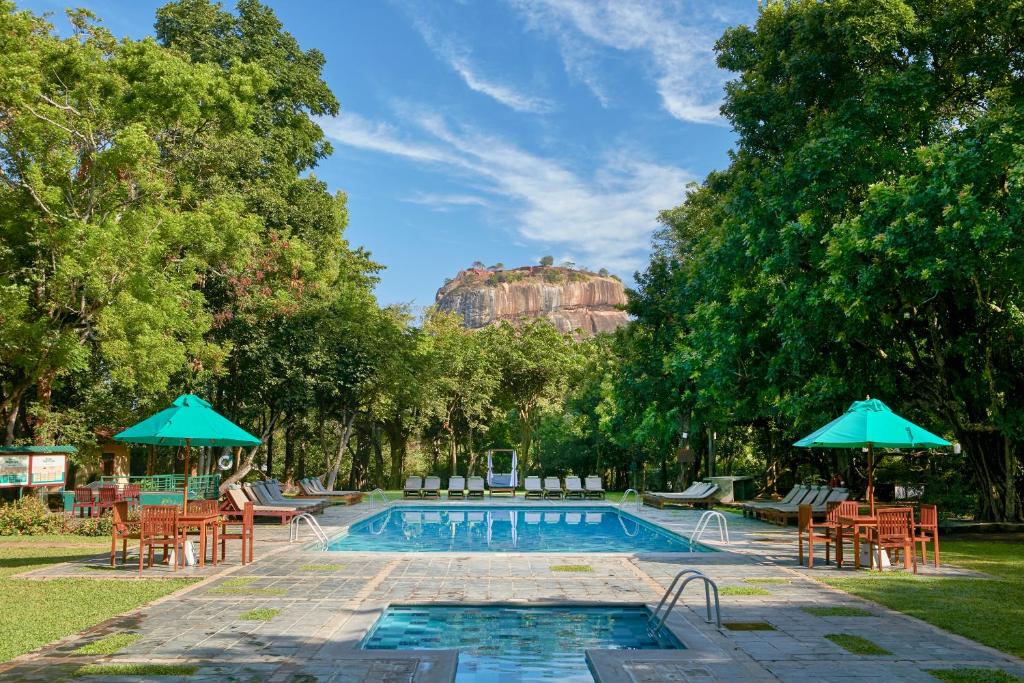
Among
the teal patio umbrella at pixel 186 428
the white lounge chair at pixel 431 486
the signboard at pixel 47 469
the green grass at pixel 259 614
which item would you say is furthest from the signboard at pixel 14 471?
the white lounge chair at pixel 431 486

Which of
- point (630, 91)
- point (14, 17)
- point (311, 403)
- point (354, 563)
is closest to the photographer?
point (354, 563)

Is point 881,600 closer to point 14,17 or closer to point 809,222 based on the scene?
point 809,222

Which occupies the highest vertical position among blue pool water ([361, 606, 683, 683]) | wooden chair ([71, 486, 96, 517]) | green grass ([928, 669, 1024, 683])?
wooden chair ([71, 486, 96, 517])

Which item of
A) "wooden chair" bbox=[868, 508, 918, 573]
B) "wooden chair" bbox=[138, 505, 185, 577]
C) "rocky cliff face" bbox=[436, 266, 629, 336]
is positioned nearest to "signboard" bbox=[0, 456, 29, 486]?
"wooden chair" bbox=[138, 505, 185, 577]

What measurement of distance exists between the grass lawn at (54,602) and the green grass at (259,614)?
116 cm

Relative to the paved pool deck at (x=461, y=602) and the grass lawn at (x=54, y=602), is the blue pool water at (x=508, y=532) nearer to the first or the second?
the paved pool deck at (x=461, y=602)

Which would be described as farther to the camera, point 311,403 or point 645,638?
point 311,403

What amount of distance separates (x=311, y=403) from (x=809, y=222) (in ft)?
48.6

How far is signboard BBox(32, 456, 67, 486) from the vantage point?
52.7 ft

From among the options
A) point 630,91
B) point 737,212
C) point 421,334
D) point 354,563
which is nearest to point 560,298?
point 630,91

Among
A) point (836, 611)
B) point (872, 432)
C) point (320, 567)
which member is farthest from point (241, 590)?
point (872, 432)

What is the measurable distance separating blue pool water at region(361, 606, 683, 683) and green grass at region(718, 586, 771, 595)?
51.4 inches

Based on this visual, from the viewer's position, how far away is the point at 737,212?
18.4 meters

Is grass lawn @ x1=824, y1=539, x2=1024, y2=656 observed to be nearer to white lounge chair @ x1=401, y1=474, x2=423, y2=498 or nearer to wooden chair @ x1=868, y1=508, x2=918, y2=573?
Result: wooden chair @ x1=868, y1=508, x2=918, y2=573
